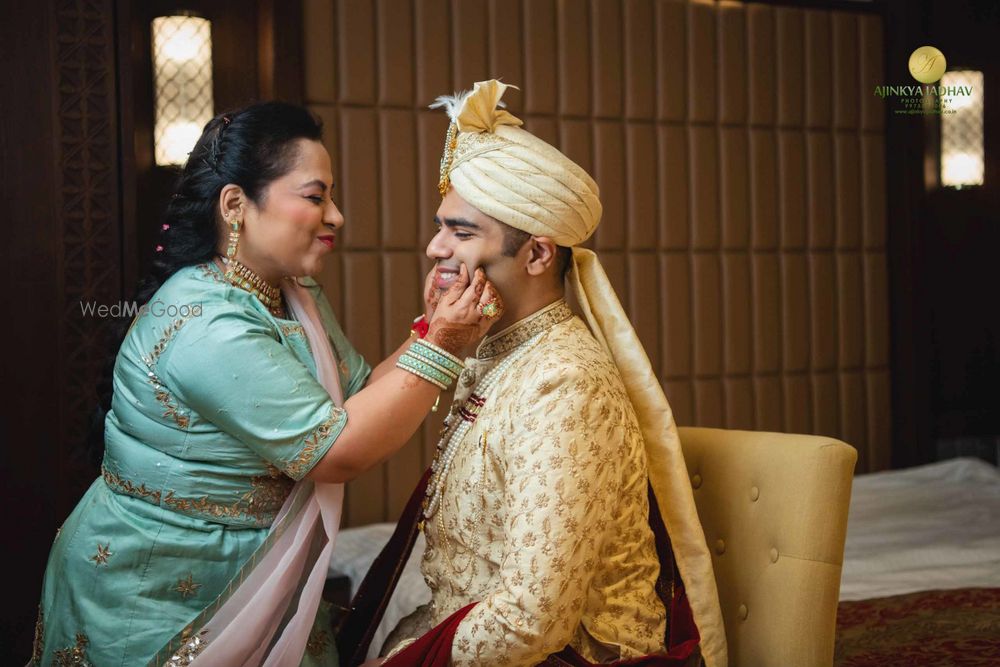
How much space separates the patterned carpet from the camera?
1.93 m

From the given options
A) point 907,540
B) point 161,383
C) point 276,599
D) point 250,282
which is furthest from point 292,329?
point 907,540

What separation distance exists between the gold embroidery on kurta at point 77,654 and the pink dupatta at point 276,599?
15 centimetres

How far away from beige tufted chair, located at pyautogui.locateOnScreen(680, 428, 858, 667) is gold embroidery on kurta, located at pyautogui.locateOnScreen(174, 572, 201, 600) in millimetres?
959

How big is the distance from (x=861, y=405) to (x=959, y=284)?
773mm

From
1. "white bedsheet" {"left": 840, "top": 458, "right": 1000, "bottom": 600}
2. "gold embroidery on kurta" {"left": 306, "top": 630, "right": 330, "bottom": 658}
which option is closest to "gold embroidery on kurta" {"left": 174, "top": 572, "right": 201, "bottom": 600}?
"gold embroidery on kurta" {"left": 306, "top": 630, "right": 330, "bottom": 658}

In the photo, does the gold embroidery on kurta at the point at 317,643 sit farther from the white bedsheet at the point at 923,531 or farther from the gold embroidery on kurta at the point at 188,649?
the white bedsheet at the point at 923,531

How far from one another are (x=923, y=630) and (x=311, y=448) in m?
1.43

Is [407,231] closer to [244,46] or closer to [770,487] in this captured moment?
[244,46]

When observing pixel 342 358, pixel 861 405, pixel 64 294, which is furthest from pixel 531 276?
pixel 861 405

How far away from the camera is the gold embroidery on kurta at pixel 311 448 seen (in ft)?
5.11

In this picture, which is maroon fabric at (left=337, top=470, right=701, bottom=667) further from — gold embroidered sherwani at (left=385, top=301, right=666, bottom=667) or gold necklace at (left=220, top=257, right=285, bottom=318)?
gold necklace at (left=220, top=257, right=285, bottom=318)

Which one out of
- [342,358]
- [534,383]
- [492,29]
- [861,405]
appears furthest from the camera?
[861,405]

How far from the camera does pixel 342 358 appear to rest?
202 centimetres

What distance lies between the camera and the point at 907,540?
3031 mm
